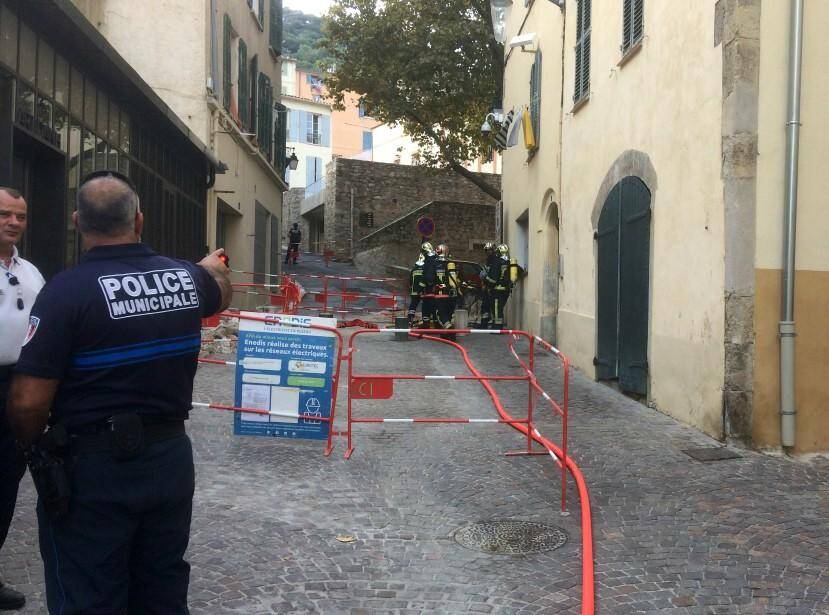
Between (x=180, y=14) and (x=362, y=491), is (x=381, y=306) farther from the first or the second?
(x=362, y=491)

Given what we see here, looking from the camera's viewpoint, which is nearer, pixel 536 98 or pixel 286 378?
pixel 286 378

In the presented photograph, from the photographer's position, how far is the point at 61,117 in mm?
8703

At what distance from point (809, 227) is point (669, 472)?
257cm

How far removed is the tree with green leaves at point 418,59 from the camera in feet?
78.9

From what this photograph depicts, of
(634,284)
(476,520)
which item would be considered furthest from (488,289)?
(476,520)

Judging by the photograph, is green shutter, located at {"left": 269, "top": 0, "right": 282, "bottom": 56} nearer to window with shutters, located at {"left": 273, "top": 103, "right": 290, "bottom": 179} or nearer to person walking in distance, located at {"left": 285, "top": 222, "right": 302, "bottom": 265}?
window with shutters, located at {"left": 273, "top": 103, "right": 290, "bottom": 179}

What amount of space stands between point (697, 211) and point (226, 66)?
469 inches

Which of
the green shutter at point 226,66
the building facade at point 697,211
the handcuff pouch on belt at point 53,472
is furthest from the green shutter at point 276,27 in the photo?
the handcuff pouch on belt at point 53,472

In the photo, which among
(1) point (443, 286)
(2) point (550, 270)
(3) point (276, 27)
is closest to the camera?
(2) point (550, 270)

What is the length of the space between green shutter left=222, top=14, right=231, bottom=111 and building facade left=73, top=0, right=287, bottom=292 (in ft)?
0.07

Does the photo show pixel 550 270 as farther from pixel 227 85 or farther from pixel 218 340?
pixel 227 85

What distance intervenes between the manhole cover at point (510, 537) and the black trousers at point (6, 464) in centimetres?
240

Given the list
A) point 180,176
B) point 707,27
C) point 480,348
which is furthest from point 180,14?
point 707,27

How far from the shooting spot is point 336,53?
25719 mm
